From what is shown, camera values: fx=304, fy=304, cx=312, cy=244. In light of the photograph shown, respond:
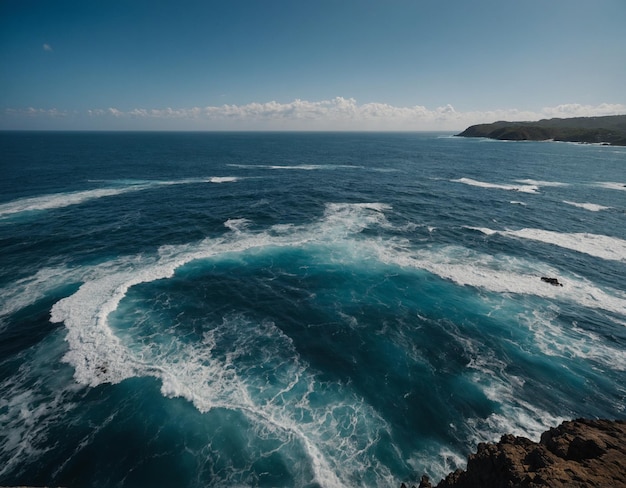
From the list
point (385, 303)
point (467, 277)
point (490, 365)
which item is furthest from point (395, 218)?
point (490, 365)

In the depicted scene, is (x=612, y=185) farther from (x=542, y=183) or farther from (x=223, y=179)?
(x=223, y=179)

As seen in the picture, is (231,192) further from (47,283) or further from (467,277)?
(467,277)

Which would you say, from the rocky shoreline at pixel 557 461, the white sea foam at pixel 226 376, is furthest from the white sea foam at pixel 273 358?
the rocky shoreline at pixel 557 461

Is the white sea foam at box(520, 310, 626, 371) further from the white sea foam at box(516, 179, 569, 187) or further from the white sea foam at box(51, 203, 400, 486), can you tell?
the white sea foam at box(516, 179, 569, 187)

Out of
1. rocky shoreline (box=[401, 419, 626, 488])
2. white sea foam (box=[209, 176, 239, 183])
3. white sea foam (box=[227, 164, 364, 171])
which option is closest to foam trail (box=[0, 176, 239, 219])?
white sea foam (box=[209, 176, 239, 183])

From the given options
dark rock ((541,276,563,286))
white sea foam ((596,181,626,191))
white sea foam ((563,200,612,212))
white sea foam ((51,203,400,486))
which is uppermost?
white sea foam ((596,181,626,191))
